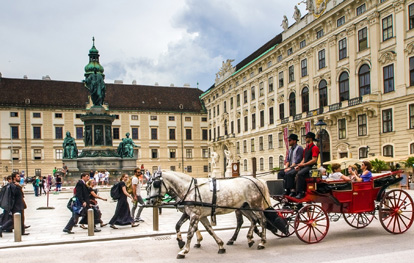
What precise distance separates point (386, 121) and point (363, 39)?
7.10 m

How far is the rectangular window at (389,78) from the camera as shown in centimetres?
3029

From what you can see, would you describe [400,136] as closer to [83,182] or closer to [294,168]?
[294,168]

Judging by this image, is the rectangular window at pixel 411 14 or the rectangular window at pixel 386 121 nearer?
the rectangular window at pixel 411 14

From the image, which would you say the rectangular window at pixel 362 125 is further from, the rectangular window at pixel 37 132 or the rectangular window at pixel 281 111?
the rectangular window at pixel 37 132

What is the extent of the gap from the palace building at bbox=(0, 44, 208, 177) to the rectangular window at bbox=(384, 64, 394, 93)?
42970 mm

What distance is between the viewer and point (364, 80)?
3288 centimetres

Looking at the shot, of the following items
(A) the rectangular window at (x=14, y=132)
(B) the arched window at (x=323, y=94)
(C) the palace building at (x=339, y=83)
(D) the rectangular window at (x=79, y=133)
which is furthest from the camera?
(D) the rectangular window at (x=79, y=133)

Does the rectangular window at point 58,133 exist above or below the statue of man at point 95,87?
below

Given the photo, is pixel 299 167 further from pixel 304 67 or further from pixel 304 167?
pixel 304 67

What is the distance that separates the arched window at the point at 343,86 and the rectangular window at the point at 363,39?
2.83m

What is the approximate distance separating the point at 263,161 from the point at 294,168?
4055 cm

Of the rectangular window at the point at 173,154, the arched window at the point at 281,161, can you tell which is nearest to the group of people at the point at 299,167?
the arched window at the point at 281,161

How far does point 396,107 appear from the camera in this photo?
97.2 feet

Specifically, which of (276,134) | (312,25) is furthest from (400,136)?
(276,134)
